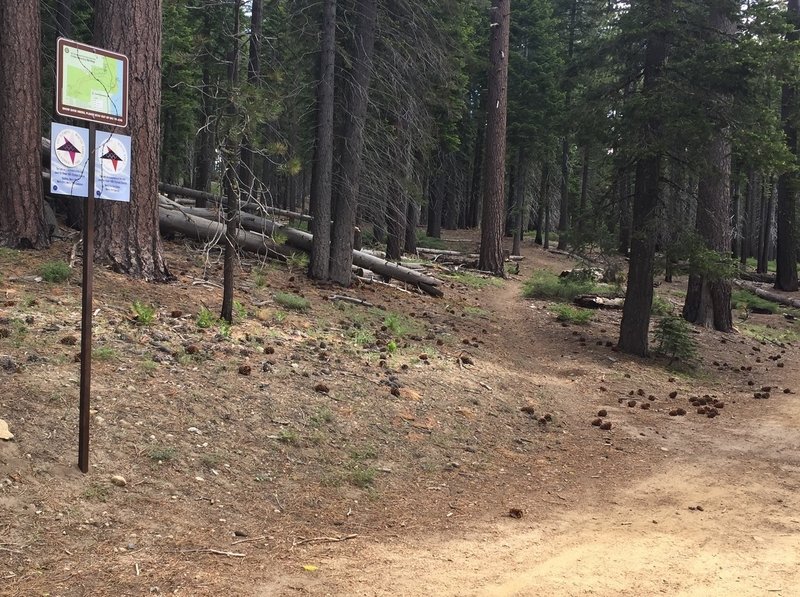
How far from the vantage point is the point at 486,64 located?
60.1 ft

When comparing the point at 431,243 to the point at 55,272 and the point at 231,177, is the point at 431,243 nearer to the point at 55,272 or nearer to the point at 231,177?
the point at 231,177

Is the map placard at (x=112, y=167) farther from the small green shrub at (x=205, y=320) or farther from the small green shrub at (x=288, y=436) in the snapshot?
the small green shrub at (x=205, y=320)

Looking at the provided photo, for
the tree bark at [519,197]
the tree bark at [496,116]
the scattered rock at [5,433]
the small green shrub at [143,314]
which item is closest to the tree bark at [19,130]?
the small green shrub at [143,314]

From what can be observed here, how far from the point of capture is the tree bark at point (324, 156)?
1182cm

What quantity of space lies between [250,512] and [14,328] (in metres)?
3.20

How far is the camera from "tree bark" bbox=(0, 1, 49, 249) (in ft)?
27.9

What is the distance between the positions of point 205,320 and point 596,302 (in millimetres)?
11474

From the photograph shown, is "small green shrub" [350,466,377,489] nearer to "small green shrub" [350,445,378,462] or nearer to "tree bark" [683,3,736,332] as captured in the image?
"small green shrub" [350,445,378,462]

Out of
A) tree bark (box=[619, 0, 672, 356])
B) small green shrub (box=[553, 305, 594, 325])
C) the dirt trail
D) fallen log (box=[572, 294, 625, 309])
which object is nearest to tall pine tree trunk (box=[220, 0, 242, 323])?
the dirt trail

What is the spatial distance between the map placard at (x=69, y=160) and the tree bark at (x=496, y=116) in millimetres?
16137

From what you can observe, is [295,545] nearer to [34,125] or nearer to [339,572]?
[339,572]

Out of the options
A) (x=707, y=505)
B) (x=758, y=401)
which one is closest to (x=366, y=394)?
(x=707, y=505)

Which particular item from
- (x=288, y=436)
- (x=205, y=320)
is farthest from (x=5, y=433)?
(x=205, y=320)

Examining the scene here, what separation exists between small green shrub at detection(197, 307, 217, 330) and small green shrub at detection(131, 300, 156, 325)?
Answer: 51 cm
